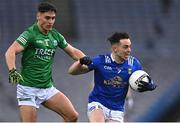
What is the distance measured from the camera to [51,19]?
8.54 meters

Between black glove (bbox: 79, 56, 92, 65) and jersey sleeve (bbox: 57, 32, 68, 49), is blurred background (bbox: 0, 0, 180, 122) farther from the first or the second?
black glove (bbox: 79, 56, 92, 65)

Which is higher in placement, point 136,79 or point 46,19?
point 46,19

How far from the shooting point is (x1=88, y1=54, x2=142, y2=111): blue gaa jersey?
8.66m

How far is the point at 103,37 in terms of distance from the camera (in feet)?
54.7

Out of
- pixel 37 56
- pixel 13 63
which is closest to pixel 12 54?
pixel 13 63

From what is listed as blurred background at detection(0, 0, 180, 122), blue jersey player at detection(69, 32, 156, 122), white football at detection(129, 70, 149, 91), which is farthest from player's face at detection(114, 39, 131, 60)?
blurred background at detection(0, 0, 180, 122)

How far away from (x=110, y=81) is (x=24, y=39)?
1.19m

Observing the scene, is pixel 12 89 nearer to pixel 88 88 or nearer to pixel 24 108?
pixel 88 88

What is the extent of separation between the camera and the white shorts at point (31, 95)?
8.64m

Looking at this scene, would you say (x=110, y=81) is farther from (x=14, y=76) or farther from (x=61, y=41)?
(x=14, y=76)

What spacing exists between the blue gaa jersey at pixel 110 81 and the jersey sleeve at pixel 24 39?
2.74ft

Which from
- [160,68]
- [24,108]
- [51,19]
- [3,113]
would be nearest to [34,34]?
[51,19]

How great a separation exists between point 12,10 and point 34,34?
8.16m

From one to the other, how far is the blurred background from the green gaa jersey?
6.40 m
